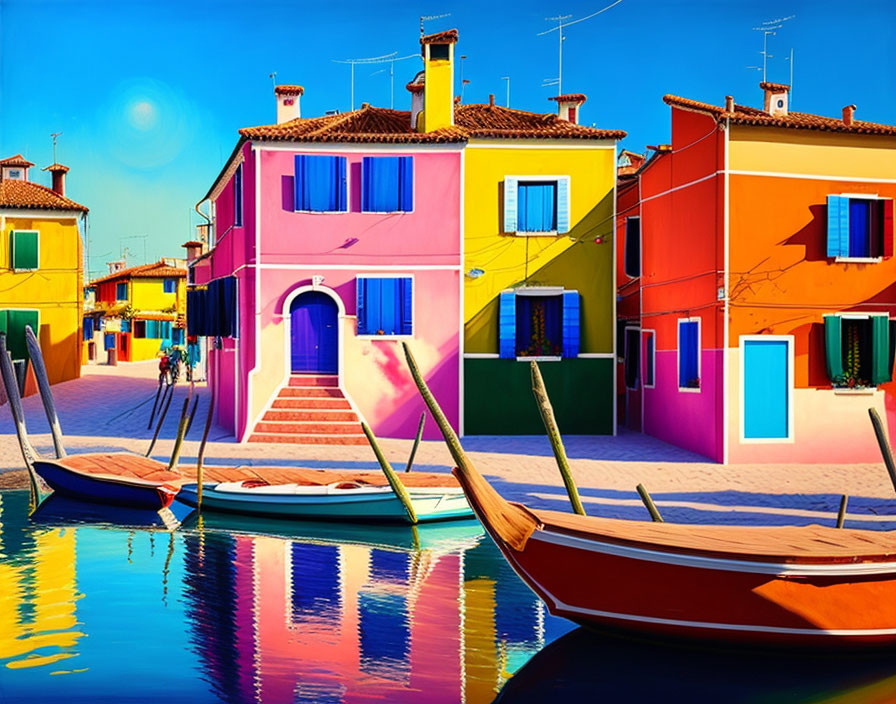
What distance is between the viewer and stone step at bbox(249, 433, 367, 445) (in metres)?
13.2

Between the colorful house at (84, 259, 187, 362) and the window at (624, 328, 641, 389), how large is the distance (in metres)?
19.7

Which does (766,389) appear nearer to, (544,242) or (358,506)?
(544,242)

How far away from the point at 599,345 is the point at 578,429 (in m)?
1.34

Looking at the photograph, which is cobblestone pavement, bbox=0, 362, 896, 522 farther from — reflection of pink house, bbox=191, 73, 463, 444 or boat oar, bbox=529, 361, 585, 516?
boat oar, bbox=529, 361, 585, 516

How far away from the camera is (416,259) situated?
14.1m

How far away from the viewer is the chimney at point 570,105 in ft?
55.2

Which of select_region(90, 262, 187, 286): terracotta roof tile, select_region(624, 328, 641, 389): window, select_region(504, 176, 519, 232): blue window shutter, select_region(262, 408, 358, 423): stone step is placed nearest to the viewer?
select_region(262, 408, 358, 423): stone step

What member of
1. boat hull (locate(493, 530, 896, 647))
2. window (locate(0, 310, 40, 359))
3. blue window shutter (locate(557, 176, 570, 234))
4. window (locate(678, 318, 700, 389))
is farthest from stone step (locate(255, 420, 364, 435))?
window (locate(0, 310, 40, 359))

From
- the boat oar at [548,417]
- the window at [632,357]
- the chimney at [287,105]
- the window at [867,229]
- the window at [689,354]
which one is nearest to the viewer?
the boat oar at [548,417]

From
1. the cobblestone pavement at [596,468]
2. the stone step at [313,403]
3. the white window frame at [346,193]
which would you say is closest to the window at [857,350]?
the cobblestone pavement at [596,468]

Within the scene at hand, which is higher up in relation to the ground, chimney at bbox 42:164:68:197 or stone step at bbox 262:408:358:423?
chimney at bbox 42:164:68:197

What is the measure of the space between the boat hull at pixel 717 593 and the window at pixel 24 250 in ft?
54.6

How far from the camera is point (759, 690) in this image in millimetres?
5574

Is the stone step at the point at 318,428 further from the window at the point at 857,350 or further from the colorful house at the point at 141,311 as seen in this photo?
the colorful house at the point at 141,311
